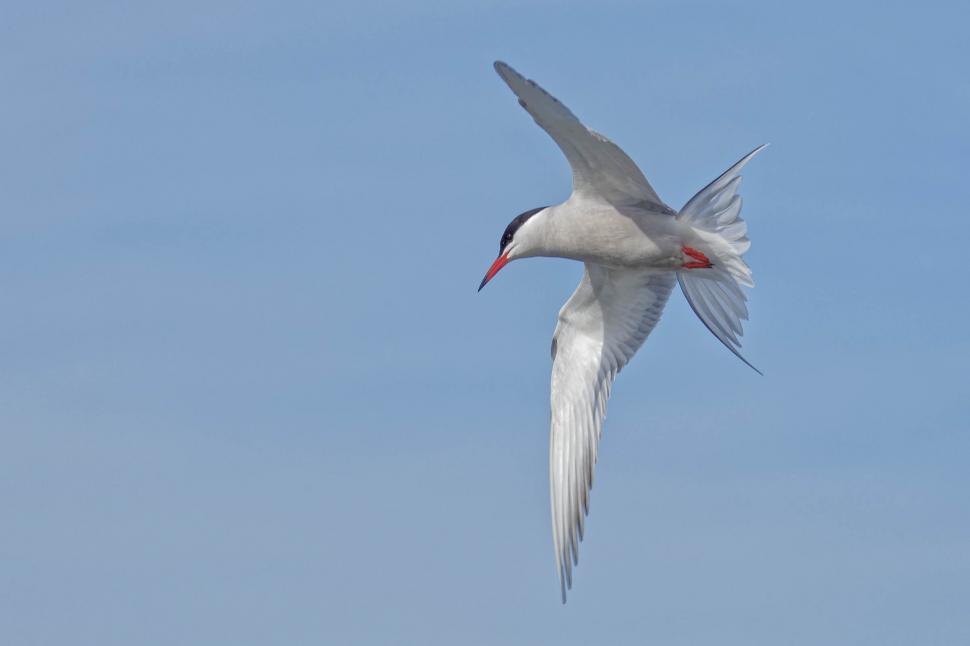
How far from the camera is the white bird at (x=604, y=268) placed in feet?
47.2

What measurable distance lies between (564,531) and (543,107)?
13.3ft

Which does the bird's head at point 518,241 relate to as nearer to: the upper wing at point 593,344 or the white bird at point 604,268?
the white bird at point 604,268

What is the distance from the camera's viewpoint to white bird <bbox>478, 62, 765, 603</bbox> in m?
14.4

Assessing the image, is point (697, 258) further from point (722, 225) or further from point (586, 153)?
point (586, 153)

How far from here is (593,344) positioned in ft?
A: 52.6

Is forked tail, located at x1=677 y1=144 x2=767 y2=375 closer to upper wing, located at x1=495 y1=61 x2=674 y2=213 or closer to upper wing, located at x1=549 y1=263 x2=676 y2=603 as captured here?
upper wing, located at x1=495 y1=61 x2=674 y2=213

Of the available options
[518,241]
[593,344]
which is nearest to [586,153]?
[518,241]

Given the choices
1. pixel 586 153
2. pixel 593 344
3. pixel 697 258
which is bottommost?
pixel 593 344

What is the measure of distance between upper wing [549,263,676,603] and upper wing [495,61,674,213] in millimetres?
1309

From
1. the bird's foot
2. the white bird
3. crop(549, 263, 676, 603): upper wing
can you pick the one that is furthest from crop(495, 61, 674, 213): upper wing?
crop(549, 263, 676, 603): upper wing

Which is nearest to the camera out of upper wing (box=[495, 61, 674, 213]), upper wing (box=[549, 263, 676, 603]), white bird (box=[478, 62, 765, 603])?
upper wing (box=[495, 61, 674, 213])

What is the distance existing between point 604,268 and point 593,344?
769 millimetres

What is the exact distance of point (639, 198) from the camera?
1458 centimetres

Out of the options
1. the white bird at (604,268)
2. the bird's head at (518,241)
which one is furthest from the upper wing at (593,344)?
the bird's head at (518,241)
